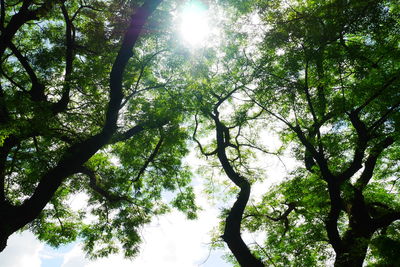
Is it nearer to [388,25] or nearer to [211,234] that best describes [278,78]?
[388,25]

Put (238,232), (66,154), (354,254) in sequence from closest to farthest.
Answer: (354,254) < (238,232) < (66,154)

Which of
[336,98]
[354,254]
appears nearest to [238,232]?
[354,254]

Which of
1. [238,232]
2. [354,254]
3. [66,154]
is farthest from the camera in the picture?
[66,154]

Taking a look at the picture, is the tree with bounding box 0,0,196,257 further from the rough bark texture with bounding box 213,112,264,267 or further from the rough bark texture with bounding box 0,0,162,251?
the rough bark texture with bounding box 213,112,264,267

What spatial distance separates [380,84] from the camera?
6230 millimetres

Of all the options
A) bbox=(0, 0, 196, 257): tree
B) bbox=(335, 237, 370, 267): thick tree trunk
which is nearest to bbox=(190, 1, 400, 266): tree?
bbox=(335, 237, 370, 267): thick tree trunk

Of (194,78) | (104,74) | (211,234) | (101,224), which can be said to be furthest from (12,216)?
(211,234)

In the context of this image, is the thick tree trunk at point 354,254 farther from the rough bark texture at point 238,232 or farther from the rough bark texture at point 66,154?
the rough bark texture at point 66,154

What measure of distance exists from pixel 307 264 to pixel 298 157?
3.77 meters

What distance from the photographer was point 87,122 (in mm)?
9469

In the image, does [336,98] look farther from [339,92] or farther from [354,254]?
[354,254]

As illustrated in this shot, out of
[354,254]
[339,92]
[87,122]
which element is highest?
[339,92]

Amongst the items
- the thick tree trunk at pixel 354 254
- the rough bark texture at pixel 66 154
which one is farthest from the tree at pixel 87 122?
the thick tree trunk at pixel 354 254

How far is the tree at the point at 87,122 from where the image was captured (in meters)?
6.92
